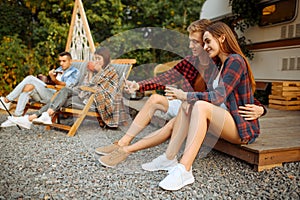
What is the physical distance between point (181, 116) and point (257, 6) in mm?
3574

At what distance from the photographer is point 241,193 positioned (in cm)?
176

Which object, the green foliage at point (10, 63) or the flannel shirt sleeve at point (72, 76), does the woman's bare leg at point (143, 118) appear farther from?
the green foliage at point (10, 63)

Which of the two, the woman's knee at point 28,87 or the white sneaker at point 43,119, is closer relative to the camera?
the white sneaker at point 43,119

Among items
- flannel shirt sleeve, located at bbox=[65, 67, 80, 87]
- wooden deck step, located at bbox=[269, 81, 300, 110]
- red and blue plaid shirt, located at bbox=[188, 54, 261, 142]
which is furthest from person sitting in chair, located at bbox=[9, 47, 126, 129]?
wooden deck step, located at bbox=[269, 81, 300, 110]

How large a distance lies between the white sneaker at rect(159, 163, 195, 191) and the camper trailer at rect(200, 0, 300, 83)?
308cm

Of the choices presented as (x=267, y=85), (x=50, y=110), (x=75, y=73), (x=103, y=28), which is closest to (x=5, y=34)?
(x=103, y=28)

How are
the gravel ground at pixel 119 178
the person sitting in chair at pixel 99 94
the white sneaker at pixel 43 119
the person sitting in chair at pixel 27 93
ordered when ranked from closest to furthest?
the gravel ground at pixel 119 178 < the white sneaker at pixel 43 119 < the person sitting in chair at pixel 99 94 < the person sitting in chair at pixel 27 93

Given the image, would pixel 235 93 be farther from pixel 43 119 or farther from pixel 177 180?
pixel 43 119

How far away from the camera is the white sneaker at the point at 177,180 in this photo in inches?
68.6

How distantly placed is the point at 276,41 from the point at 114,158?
3.50 metres

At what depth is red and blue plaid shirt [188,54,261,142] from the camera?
1.75 meters

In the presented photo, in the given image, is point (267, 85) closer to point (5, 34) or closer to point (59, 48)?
point (59, 48)

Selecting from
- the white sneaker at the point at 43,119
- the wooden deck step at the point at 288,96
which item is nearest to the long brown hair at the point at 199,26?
the white sneaker at the point at 43,119

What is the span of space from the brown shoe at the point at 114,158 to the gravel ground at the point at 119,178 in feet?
0.15
